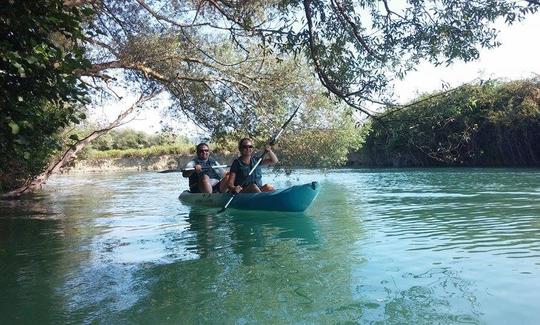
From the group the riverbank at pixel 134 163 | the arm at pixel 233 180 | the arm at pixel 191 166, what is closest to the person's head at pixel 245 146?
the arm at pixel 233 180

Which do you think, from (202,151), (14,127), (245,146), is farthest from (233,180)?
(14,127)

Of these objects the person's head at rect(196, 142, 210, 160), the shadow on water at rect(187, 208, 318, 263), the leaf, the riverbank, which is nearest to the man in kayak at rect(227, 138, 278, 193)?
the shadow on water at rect(187, 208, 318, 263)

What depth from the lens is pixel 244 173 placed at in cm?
944

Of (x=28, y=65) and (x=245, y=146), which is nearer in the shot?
(x=28, y=65)

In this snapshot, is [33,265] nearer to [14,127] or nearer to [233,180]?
[14,127]

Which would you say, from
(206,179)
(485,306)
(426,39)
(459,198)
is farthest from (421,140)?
(459,198)

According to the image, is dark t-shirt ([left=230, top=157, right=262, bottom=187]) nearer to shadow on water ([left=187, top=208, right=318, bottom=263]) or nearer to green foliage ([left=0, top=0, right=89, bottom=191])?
shadow on water ([left=187, top=208, right=318, bottom=263])

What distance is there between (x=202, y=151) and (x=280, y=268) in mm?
5957

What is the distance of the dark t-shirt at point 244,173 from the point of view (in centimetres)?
936

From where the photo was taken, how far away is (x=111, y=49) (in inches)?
407

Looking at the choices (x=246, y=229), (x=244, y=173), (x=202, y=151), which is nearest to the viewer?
(x=246, y=229)

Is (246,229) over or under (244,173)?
under

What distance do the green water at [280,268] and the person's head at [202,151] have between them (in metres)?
1.48

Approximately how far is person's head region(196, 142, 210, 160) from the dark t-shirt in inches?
58.4
